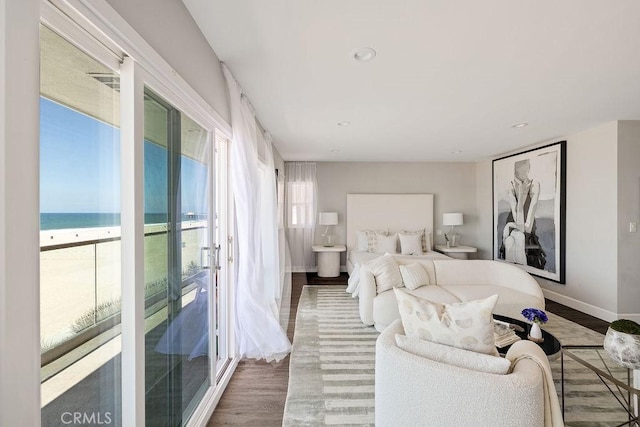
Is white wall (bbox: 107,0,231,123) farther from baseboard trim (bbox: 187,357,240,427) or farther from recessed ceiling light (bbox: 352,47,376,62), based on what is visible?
baseboard trim (bbox: 187,357,240,427)

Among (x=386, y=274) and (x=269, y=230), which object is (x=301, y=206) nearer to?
(x=269, y=230)

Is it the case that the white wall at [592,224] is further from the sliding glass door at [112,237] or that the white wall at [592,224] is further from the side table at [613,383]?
the sliding glass door at [112,237]

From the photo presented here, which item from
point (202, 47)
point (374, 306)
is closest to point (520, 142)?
point (374, 306)

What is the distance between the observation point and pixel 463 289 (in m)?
3.25

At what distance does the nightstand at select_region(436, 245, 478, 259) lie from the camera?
225 inches

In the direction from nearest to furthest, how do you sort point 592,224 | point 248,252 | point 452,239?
point 248,252, point 592,224, point 452,239

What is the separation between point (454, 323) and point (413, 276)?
1970 mm

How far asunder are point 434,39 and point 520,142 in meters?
3.61

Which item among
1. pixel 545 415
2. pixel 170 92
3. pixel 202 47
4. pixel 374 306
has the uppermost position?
pixel 202 47

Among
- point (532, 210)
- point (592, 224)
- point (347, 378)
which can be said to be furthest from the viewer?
point (532, 210)

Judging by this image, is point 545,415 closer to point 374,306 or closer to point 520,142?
point 374,306

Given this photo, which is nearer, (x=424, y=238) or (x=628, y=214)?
(x=628, y=214)

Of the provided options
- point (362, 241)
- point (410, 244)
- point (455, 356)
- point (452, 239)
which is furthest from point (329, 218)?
point (455, 356)

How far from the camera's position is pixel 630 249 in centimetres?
341
